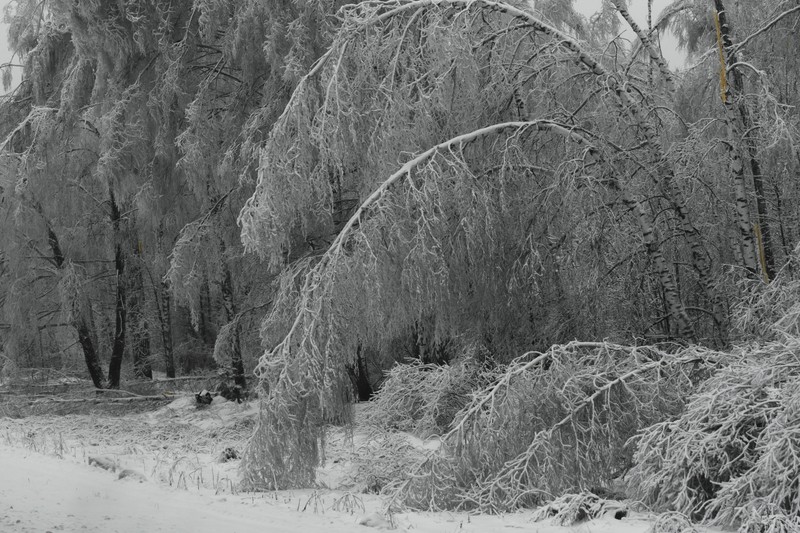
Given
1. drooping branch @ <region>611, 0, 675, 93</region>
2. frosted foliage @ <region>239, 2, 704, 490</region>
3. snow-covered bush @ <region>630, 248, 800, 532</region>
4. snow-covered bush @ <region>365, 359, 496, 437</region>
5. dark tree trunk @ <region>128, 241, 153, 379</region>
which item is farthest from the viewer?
dark tree trunk @ <region>128, 241, 153, 379</region>

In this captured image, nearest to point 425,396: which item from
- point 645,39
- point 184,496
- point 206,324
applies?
point 184,496

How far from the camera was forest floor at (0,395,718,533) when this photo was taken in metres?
4.68

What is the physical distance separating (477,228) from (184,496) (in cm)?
314

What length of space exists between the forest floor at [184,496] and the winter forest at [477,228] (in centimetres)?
25

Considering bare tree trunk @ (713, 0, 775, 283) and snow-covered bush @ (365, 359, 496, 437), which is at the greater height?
bare tree trunk @ (713, 0, 775, 283)

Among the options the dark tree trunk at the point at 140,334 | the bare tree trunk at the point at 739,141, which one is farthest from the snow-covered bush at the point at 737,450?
the dark tree trunk at the point at 140,334

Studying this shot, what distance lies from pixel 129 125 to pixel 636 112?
7.04m

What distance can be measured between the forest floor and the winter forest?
0.25 m

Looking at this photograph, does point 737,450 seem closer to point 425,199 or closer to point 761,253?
point 425,199

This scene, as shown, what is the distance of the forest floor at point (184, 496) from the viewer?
15.3 ft

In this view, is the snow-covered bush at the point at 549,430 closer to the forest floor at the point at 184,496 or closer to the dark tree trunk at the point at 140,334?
the forest floor at the point at 184,496

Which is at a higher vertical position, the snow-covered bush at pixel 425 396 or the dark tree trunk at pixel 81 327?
the dark tree trunk at pixel 81 327

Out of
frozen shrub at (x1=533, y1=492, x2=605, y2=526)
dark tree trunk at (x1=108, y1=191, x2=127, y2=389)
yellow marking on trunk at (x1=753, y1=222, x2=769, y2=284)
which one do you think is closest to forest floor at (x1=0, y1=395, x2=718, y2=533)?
frozen shrub at (x1=533, y1=492, x2=605, y2=526)

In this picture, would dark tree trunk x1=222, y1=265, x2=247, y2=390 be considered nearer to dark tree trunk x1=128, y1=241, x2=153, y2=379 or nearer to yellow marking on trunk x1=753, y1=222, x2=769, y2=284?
dark tree trunk x1=128, y1=241, x2=153, y2=379
